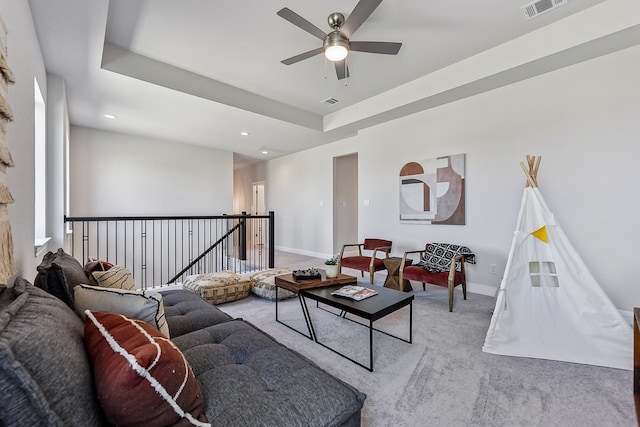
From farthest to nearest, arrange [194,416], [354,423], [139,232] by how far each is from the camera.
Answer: [139,232], [354,423], [194,416]

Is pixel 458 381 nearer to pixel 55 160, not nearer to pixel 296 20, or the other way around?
pixel 296 20

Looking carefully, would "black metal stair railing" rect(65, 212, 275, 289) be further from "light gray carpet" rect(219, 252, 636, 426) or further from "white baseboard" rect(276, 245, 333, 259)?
"light gray carpet" rect(219, 252, 636, 426)

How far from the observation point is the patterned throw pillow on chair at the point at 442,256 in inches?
141

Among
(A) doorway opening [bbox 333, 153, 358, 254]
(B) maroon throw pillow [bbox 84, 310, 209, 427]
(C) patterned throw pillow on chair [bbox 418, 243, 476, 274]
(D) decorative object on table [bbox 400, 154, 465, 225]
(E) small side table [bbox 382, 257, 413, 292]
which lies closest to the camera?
(B) maroon throw pillow [bbox 84, 310, 209, 427]

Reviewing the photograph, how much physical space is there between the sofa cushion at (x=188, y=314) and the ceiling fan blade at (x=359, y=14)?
243 centimetres

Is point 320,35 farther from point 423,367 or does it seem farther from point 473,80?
point 423,367

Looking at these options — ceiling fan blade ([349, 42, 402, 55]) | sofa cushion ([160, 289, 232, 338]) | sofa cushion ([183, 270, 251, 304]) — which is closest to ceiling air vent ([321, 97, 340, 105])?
ceiling fan blade ([349, 42, 402, 55])

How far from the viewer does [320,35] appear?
2.40 metres

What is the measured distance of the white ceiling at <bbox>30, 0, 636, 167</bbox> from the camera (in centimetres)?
246

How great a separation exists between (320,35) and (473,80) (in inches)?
78.8

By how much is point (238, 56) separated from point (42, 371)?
339 centimetres

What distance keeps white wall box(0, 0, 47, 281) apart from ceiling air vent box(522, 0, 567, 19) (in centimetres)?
373

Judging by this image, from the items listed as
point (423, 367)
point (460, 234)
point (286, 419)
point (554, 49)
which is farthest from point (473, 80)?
point (286, 419)

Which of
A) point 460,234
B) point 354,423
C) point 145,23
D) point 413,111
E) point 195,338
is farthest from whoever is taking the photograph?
point 413,111
